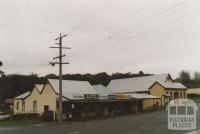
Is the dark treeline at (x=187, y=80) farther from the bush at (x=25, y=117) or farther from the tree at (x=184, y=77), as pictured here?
the bush at (x=25, y=117)

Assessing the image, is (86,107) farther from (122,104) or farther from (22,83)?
(22,83)

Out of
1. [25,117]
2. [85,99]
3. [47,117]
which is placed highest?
[85,99]

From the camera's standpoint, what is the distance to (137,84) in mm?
90250

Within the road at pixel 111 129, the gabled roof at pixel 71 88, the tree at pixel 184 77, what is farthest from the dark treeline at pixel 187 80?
the road at pixel 111 129

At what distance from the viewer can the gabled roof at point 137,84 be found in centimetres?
8738

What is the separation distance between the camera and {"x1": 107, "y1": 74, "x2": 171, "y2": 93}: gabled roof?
87.4 m

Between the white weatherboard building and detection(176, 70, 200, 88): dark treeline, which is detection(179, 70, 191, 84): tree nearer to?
detection(176, 70, 200, 88): dark treeline

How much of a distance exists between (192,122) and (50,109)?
2072 inches

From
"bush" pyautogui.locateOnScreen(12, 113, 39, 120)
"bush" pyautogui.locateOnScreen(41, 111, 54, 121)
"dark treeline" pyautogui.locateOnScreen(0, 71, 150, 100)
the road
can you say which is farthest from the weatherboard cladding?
the road

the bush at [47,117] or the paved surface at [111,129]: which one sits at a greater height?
the paved surface at [111,129]

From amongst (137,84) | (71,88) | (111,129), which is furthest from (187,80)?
(111,129)

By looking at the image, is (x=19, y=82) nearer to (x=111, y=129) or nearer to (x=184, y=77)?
(x=184, y=77)

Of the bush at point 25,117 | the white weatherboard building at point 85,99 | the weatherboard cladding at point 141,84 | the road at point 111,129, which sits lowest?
the bush at point 25,117

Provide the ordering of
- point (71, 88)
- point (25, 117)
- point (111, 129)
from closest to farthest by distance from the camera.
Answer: point (111, 129)
point (25, 117)
point (71, 88)
